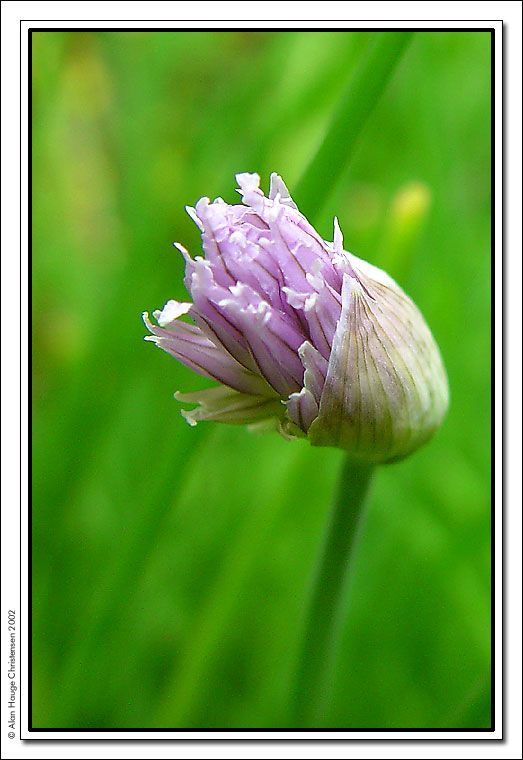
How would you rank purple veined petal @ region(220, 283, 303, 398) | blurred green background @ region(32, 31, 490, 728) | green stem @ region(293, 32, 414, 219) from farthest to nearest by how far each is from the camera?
blurred green background @ region(32, 31, 490, 728) → green stem @ region(293, 32, 414, 219) → purple veined petal @ region(220, 283, 303, 398)

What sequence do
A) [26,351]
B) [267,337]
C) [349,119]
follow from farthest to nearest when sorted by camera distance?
[26,351] → [349,119] → [267,337]

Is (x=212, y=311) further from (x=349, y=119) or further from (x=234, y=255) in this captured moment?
(x=349, y=119)

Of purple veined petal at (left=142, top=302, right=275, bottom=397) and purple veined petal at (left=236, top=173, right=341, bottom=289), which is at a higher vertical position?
purple veined petal at (left=236, top=173, right=341, bottom=289)

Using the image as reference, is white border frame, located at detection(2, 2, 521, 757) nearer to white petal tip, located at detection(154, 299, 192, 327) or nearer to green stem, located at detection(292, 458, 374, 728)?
green stem, located at detection(292, 458, 374, 728)

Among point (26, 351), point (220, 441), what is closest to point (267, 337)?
point (26, 351)

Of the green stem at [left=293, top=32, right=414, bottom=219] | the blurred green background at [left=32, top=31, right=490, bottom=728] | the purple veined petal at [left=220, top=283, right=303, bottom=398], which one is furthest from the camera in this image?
the blurred green background at [left=32, top=31, right=490, bottom=728]

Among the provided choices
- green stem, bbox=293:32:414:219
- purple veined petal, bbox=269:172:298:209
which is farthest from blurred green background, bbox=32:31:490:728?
purple veined petal, bbox=269:172:298:209
